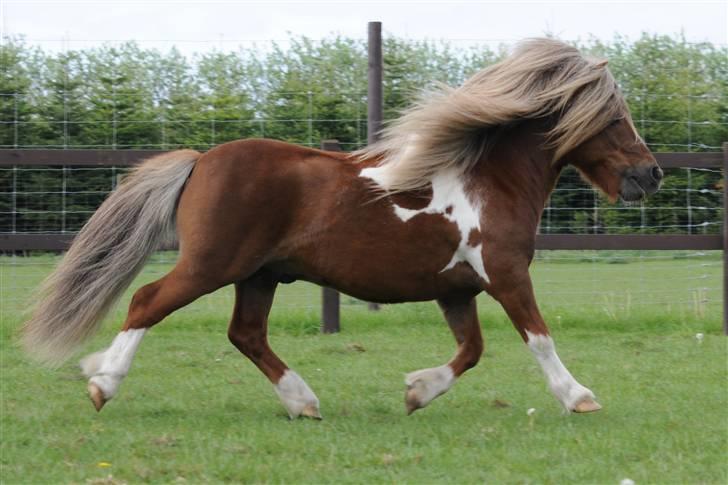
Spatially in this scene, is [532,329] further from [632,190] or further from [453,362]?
[632,190]

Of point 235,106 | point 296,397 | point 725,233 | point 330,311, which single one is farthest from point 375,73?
point 296,397

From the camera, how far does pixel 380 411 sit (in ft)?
18.0

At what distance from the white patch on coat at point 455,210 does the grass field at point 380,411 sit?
80 cm

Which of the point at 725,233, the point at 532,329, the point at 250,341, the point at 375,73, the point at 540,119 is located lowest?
the point at 250,341

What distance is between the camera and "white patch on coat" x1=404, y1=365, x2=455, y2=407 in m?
5.28

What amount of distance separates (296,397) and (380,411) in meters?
0.48

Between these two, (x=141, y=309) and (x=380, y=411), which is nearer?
(x=141, y=309)

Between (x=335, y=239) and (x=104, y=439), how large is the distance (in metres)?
1.47

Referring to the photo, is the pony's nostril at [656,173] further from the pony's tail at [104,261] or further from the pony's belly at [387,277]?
the pony's tail at [104,261]

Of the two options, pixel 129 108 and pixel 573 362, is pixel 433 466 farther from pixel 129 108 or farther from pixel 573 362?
pixel 129 108

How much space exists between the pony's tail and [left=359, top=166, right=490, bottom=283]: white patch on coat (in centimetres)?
103

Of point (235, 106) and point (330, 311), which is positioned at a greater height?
point (235, 106)

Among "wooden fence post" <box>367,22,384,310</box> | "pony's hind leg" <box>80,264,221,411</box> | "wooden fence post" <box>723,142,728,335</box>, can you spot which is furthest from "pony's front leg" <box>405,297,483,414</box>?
"wooden fence post" <box>723,142,728,335</box>

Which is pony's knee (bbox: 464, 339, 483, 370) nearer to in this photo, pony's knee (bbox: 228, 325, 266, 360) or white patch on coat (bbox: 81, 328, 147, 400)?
pony's knee (bbox: 228, 325, 266, 360)
